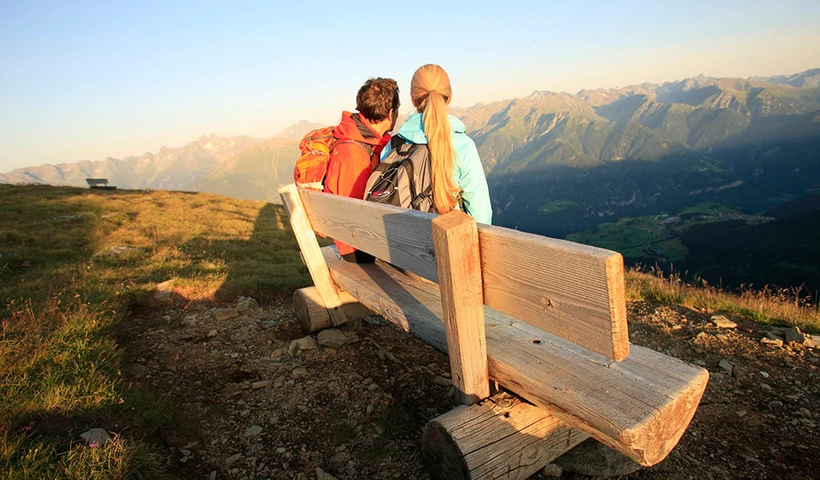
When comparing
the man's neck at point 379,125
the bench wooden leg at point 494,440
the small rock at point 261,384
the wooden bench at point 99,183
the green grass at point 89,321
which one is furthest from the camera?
the wooden bench at point 99,183

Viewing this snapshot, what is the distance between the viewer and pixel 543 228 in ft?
654

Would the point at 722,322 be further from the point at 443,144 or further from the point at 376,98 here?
the point at 376,98

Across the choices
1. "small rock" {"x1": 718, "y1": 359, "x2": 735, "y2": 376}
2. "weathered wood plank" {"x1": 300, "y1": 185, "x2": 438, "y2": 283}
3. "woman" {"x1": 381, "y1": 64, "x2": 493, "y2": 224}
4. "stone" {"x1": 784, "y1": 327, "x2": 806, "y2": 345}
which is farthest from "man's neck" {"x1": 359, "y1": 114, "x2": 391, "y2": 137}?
"stone" {"x1": 784, "y1": 327, "x2": 806, "y2": 345}

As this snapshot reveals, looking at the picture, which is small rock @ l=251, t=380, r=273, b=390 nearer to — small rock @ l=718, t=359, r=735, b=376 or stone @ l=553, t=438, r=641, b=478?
stone @ l=553, t=438, r=641, b=478

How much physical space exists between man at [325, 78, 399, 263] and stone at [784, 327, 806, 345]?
5.31 meters

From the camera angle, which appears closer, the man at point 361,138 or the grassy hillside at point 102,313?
the grassy hillside at point 102,313

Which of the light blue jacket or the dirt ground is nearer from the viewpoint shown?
the dirt ground

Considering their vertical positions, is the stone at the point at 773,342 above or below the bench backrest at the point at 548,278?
below

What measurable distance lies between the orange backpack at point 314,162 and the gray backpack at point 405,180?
0.95 meters

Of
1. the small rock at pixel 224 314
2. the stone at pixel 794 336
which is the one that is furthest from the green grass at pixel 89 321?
the stone at pixel 794 336

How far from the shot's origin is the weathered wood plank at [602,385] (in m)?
1.78

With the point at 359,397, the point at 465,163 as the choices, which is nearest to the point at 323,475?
the point at 359,397

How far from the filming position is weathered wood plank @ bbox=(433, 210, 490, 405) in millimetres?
1879

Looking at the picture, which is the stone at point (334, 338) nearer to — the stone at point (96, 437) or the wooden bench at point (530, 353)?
the wooden bench at point (530, 353)
